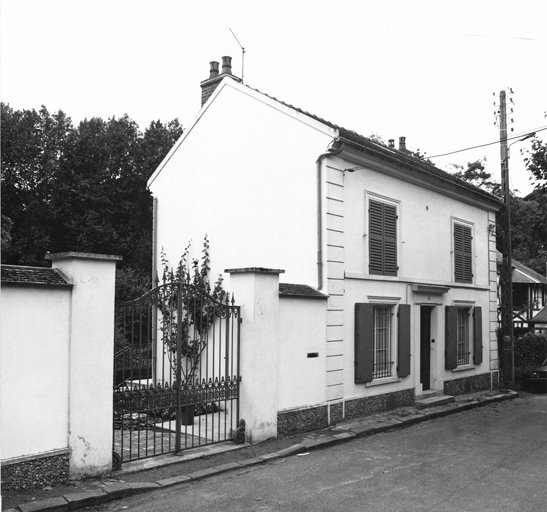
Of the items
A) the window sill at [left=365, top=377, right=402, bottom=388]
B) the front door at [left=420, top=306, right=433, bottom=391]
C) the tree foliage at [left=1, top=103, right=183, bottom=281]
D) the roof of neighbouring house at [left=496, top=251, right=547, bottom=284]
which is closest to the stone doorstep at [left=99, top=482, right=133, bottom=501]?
the window sill at [left=365, top=377, right=402, bottom=388]

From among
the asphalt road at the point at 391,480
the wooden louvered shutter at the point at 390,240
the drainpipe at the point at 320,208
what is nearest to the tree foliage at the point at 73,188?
the wooden louvered shutter at the point at 390,240

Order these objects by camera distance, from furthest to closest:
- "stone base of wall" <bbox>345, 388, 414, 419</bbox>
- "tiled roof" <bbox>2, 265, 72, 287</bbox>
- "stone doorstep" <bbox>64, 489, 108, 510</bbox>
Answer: "stone base of wall" <bbox>345, 388, 414, 419</bbox> < "tiled roof" <bbox>2, 265, 72, 287</bbox> < "stone doorstep" <bbox>64, 489, 108, 510</bbox>

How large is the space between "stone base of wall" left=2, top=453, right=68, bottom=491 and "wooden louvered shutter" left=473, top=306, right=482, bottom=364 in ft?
40.8

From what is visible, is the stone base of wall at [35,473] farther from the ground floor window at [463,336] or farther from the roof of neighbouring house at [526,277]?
the roof of neighbouring house at [526,277]

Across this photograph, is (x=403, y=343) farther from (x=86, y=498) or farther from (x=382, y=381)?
(x=86, y=498)

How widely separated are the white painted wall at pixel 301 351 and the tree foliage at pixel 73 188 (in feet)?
67.6

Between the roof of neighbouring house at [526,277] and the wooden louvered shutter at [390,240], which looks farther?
the roof of neighbouring house at [526,277]

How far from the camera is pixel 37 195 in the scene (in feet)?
104

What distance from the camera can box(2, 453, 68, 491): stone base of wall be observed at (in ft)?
20.3

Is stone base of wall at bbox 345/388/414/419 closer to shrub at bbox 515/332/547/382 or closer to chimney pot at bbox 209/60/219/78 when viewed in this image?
shrub at bbox 515/332/547/382

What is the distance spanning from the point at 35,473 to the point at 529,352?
16.5 m

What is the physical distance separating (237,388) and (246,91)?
6.56 m

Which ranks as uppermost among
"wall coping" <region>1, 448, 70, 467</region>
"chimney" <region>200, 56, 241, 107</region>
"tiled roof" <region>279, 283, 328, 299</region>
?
"chimney" <region>200, 56, 241, 107</region>

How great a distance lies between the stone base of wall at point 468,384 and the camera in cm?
1506
